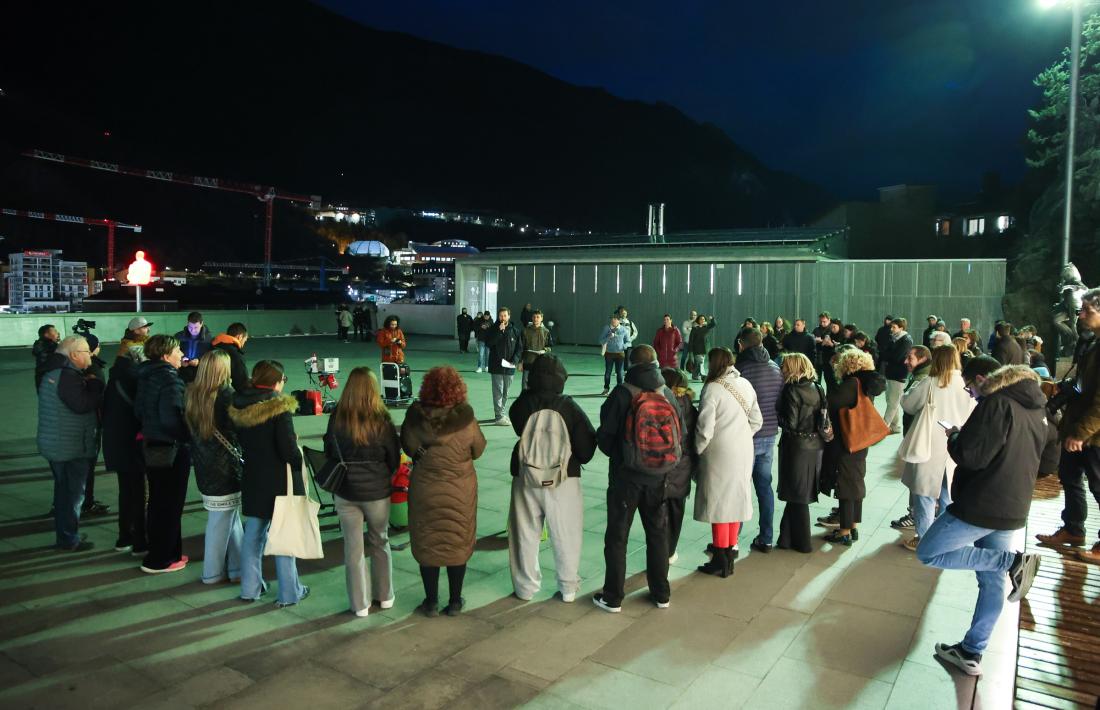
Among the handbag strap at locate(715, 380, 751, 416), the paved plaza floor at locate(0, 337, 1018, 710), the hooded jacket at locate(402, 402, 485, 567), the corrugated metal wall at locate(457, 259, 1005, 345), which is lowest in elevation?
the paved plaza floor at locate(0, 337, 1018, 710)

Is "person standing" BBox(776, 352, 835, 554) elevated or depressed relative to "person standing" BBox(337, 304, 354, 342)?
depressed

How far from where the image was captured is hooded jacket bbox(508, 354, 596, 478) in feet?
15.5

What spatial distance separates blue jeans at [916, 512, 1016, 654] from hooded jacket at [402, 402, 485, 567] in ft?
8.93

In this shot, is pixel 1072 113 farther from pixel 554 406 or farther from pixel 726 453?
pixel 554 406

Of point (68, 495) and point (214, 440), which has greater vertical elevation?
point (214, 440)

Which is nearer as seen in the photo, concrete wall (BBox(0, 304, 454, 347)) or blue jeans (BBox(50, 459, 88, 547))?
blue jeans (BBox(50, 459, 88, 547))

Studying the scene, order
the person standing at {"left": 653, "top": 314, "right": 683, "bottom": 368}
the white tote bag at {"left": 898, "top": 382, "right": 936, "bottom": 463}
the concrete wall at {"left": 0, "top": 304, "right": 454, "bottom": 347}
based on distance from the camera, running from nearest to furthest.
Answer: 1. the white tote bag at {"left": 898, "top": 382, "right": 936, "bottom": 463}
2. the person standing at {"left": 653, "top": 314, "right": 683, "bottom": 368}
3. the concrete wall at {"left": 0, "top": 304, "right": 454, "bottom": 347}

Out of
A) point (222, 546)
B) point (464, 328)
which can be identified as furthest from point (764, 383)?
point (464, 328)

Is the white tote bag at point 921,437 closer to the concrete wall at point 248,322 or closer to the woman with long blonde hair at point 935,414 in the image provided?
the woman with long blonde hair at point 935,414

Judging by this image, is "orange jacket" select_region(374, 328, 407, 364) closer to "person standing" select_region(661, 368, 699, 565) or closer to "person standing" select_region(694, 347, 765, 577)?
"person standing" select_region(661, 368, 699, 565)

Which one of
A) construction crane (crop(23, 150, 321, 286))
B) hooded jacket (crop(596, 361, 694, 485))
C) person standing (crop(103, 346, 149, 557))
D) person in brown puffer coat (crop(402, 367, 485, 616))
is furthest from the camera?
construction crane (crop(23, 150, 321, 286))

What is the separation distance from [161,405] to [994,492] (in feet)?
17.5

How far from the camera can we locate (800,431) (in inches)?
222

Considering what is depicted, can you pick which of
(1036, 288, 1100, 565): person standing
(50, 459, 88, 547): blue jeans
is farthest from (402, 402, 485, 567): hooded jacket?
(1036, 288, 1100, 565): person standing
